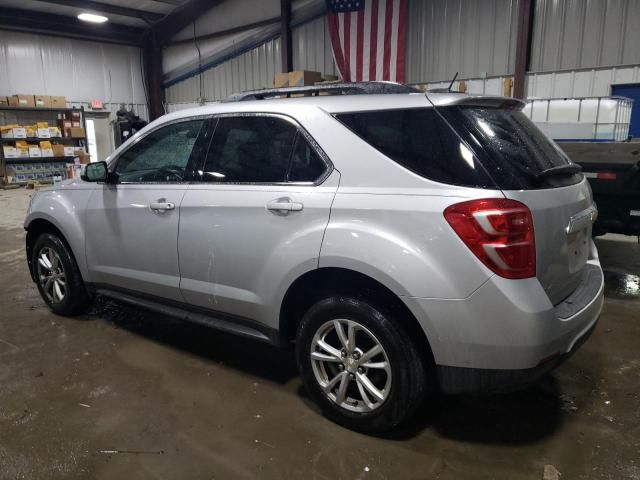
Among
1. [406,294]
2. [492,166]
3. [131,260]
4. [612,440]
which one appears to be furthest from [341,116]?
[612,440]

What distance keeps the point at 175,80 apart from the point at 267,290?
621 inches

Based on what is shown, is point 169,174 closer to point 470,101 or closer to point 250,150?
point 250,150

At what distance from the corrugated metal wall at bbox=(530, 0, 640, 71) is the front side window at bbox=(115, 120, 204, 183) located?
8.13 metres

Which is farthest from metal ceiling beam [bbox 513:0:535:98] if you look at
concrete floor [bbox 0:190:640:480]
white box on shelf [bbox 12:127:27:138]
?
white box on shelf [bbox 12:127:27:138]

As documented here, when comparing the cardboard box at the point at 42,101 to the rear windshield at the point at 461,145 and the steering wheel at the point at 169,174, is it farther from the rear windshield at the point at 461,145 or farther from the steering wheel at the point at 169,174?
the rear windshield at the point at 461,145

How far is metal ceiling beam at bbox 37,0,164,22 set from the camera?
1305 centimetres

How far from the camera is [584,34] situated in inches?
334

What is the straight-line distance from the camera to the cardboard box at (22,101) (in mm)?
13758

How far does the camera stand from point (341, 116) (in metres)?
2.32

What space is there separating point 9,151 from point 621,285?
1489 cm

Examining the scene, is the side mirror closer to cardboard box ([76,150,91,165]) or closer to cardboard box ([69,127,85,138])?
cardboard box ([76,150,91,165])

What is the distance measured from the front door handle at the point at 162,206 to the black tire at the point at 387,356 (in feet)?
3.52

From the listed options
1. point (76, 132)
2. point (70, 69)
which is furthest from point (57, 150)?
point (70, 69)

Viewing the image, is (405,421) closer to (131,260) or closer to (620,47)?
(131,260)
